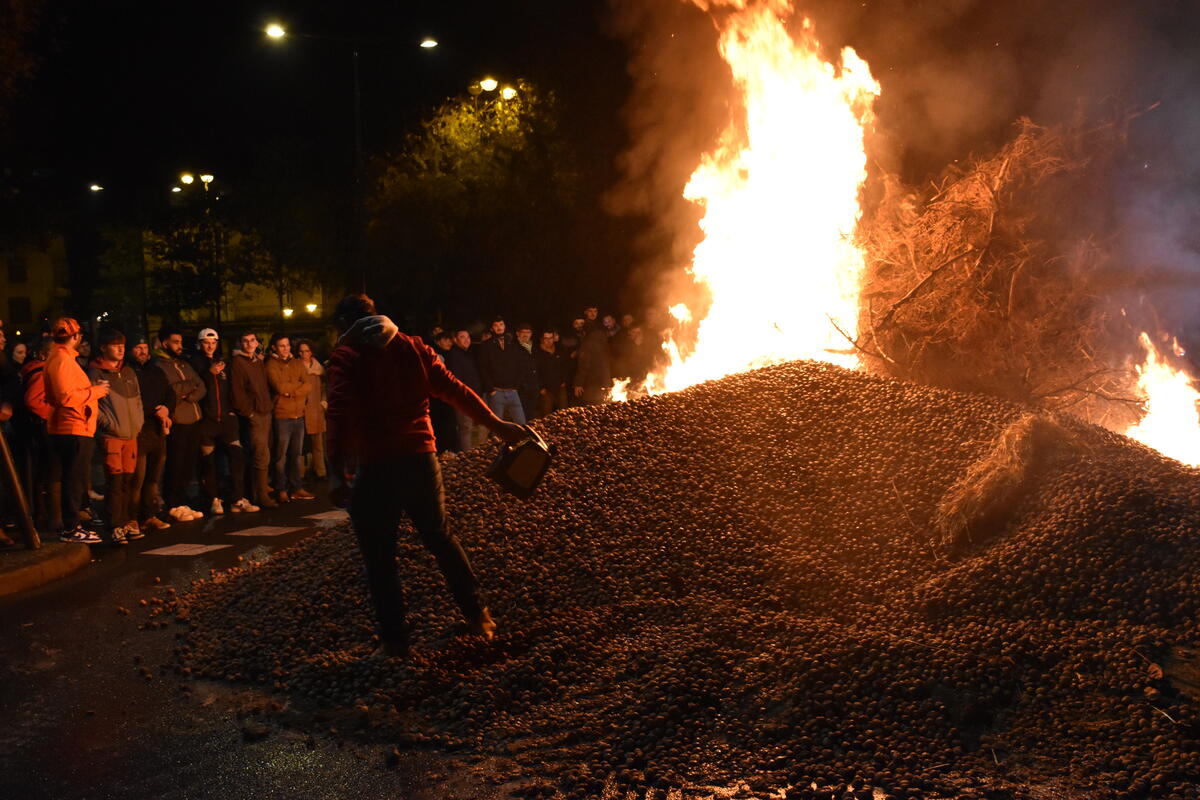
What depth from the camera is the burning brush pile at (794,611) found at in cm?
479

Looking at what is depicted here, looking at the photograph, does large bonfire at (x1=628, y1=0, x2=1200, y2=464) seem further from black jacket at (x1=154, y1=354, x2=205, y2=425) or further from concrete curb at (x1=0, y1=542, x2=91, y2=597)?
concrete curb at (x1=0, y1=542, x2=91, y2=597)

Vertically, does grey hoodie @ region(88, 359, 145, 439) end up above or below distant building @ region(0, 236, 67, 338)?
below

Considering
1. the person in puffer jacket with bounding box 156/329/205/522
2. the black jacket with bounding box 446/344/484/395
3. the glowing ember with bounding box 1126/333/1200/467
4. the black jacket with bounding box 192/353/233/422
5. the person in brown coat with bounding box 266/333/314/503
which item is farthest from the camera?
the black jacket with bounding box 446/344/484/395

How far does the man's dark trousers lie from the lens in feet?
19.1

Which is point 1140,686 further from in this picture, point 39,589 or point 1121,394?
point 39,589

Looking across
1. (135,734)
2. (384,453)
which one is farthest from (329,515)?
(135,734)

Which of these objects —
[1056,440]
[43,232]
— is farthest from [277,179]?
[1056,440]

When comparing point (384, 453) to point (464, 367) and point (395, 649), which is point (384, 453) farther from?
point (464, 367)

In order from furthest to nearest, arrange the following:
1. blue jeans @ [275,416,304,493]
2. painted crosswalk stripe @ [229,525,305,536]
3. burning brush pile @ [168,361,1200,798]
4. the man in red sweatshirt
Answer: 1. blue jeans @ [275,416,304,493]
2. painted crosswalk stripe @ [229,525,305,536]
3. the man in red sweatshirt
4. burning brush pile @ [168,361,1200,798]

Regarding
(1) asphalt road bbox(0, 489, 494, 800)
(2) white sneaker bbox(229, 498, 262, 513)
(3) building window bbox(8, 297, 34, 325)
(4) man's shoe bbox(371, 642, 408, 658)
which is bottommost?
(1) asphalt road bbox(0, 489, 494, 800)

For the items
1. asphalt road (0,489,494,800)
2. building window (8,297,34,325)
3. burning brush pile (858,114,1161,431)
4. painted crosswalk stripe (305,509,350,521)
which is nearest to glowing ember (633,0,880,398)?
burning brush pile (858,114,1161,431)

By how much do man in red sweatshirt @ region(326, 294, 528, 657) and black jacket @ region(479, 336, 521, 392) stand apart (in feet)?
30.6

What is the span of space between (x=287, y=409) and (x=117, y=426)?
2.67m

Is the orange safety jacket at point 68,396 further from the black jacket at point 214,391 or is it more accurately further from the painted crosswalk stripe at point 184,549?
the black jacket at point 214,391
